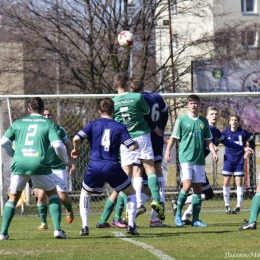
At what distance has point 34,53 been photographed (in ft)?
92.6

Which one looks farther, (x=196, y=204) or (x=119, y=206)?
(x=119, y=206)

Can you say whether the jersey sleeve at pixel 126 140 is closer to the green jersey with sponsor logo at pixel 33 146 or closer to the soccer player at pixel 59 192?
the green jersey with sponsor logo at pixel 33 146

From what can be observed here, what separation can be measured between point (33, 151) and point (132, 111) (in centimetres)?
212

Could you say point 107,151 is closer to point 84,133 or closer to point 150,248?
point 84,133

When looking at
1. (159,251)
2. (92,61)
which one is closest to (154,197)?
(159,251)

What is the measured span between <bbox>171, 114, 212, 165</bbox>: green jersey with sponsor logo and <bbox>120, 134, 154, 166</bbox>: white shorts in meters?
0.81

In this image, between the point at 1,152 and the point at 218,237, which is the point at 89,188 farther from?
the point at 1,152

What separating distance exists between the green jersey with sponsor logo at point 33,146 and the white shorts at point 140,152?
2051 mm

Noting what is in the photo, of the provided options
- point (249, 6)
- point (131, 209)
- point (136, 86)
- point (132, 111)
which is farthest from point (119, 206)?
point (249, 6)

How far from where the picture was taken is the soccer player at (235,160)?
17781mm

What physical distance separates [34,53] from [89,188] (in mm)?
17764

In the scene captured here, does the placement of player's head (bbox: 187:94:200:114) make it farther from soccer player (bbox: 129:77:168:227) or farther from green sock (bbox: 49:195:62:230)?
green sock (bbox: 49:195:62:230)

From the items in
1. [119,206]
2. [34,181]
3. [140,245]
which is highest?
[34,181]

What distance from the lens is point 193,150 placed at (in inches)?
513
